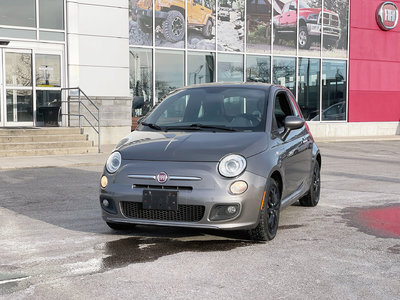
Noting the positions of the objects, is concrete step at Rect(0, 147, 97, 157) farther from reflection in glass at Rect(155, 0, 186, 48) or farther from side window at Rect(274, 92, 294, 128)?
side window at Rect(274, 92, 294, 128)

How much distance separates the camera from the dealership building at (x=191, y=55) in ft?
60.0

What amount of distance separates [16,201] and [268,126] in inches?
169

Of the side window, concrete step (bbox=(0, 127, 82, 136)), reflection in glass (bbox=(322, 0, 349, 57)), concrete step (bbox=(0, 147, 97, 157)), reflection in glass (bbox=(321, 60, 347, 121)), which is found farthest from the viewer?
reflection in glass (bbox=(321, 60, 347, 121))

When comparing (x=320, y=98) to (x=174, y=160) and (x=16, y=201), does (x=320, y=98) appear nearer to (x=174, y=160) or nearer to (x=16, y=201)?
(x=16, y=201)

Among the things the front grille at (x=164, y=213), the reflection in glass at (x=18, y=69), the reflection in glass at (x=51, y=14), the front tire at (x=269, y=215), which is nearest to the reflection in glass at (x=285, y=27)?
the reflection in glass at (x=51, y=14)

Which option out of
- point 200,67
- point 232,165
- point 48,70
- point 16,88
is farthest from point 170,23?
point 232,165

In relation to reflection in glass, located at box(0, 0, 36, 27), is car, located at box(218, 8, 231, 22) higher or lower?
higher

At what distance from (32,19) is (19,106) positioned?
112 inches

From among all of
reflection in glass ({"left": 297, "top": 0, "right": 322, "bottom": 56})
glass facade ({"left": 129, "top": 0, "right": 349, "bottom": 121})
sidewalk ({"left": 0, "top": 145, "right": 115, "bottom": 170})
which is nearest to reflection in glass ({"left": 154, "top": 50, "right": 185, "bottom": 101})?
glass facade ({"left": 129, "top": 0, "right": 349, "bottom": 121})

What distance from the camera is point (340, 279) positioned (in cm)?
455

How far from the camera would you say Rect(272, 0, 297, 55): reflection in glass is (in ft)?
81.0

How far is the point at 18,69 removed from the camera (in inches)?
712

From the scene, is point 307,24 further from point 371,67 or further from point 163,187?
point 163,187

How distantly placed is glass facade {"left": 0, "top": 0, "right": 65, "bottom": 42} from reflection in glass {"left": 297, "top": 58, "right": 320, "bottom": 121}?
11.6 meters
